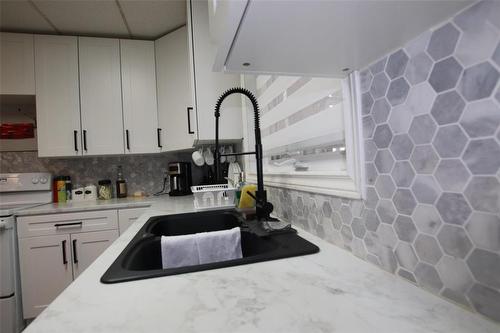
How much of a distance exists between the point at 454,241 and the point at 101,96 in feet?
8.49

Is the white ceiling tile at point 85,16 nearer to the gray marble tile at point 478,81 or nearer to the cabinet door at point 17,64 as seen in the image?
A: the cabinet door at point 17,64

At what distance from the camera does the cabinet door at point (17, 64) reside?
214 cm

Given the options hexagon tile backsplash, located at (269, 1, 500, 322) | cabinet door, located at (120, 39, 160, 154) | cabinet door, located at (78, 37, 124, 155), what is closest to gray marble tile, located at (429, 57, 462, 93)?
hexagon tile backsplash, located at (269, 1, 500, 322)

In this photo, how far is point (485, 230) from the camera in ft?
1.25

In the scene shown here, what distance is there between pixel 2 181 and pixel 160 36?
6.16 feet

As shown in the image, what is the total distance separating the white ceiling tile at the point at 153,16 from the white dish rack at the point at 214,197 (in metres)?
1.45

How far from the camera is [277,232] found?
2.77 feet

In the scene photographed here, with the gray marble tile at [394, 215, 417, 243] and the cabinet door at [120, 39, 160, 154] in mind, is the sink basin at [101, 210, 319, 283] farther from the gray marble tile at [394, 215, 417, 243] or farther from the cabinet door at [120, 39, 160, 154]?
the cabinet door at [120, 39, 160, 154]

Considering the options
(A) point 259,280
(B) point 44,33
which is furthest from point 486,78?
(B) point 44,33

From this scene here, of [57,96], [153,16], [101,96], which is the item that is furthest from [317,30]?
[57,96]

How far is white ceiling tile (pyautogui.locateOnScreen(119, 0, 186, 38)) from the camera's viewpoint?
1.94 m

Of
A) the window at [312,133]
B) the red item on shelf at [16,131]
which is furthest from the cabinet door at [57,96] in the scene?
the window at [312,133]

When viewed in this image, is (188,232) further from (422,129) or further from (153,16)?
(153,16)

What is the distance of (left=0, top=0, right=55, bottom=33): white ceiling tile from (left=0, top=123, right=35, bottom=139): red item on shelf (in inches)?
31.3
